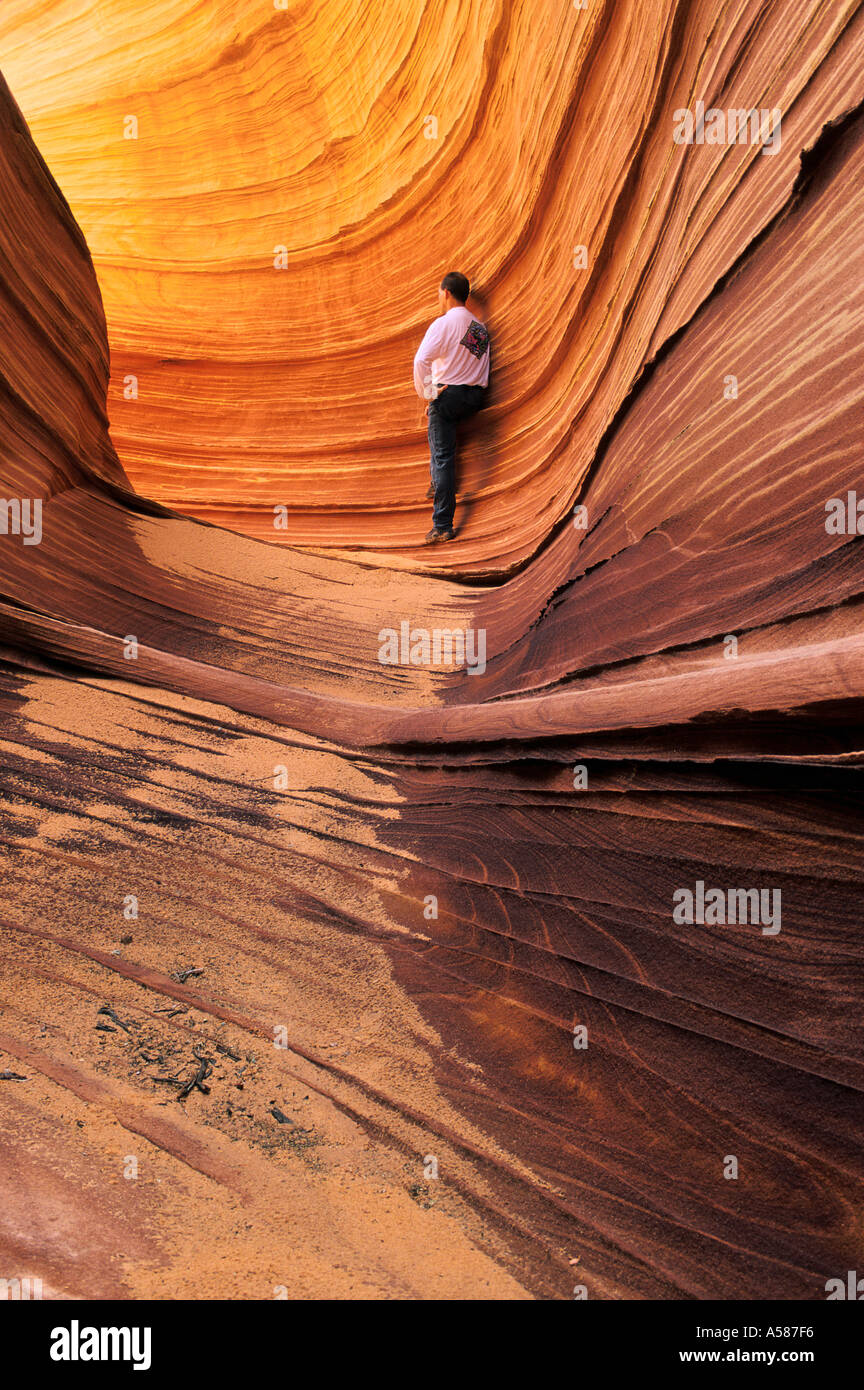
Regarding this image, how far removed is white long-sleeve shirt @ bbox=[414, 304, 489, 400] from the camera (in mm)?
A: 4902

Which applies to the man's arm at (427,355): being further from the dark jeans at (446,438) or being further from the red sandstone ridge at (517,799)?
the red sandstone ridge at (517,799)

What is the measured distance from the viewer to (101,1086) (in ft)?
4.88

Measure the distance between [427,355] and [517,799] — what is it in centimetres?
338

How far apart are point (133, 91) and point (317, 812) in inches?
259

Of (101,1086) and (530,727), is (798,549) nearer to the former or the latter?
(530,727)

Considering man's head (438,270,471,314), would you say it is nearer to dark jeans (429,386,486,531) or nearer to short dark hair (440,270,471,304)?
short dark hair (440,270,471,304)

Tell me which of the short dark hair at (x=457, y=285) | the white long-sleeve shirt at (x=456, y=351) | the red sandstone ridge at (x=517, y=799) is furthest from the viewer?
the short dark hair at (x=457, y=285)

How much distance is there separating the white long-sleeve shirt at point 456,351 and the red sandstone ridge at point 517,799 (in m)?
0.63

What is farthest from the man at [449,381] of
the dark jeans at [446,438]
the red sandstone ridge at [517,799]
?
the red sandstone ridge at [517,799]

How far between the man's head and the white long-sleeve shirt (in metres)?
0.12

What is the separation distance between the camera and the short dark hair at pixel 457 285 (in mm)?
5008

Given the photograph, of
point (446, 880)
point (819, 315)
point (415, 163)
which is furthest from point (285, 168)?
point (446, 880)

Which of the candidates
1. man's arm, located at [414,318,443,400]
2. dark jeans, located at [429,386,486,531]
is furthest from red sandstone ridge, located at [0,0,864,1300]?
man's arm, located at [414,318,443,400]

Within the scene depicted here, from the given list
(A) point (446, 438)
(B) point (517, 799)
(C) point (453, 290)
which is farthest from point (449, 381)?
(B) point (517, 799)
